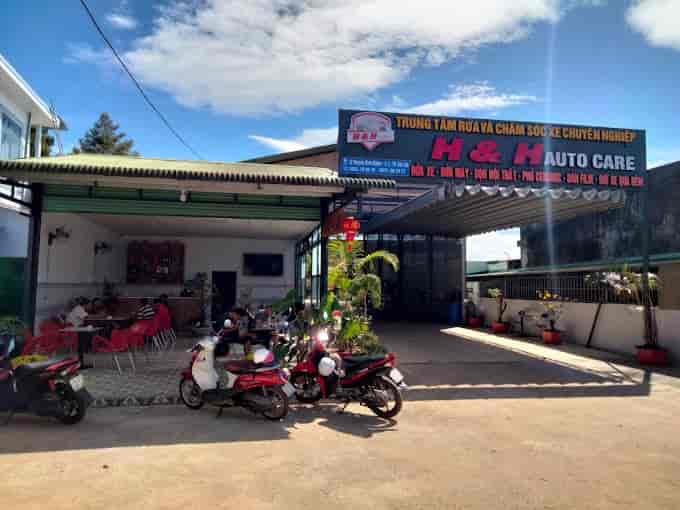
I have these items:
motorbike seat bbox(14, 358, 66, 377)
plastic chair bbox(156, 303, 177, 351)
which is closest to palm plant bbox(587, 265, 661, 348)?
plastic chair bbox(156, 303, 177, 351)

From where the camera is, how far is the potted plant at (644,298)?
9064 millimetres

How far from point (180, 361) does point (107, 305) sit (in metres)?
4.29

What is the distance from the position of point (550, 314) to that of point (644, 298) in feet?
10.3

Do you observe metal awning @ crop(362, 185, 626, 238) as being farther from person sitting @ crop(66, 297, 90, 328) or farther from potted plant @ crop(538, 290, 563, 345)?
person sitting @ crop(66, 297, 90, 328)

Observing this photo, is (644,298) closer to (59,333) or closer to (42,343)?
(59,333)

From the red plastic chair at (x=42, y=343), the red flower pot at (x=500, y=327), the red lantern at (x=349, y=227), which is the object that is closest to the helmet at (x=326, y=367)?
the red lantern at (x=349, y=227)

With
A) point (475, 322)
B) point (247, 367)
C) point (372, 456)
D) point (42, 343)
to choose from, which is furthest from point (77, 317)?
point (475, 322)

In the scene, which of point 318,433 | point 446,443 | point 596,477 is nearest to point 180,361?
point 318,433

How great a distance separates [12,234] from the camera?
1119cm

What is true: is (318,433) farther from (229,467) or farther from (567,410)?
(567,410)

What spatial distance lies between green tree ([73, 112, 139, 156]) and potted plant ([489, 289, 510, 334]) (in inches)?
1320

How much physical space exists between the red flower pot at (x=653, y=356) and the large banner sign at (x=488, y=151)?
438 centimetres

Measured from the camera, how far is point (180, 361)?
848cm

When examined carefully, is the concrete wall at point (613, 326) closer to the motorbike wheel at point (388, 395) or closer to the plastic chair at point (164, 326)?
the motorbike wheel at point (388, 395)
